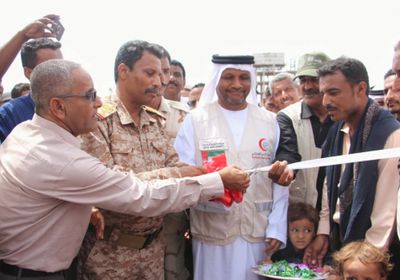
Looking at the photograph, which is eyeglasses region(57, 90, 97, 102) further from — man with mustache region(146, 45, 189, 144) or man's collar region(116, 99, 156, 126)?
man with mustache region(146, 45, 189, 144)

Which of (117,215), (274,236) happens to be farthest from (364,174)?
(117,215)

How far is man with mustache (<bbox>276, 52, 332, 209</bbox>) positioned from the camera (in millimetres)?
4043

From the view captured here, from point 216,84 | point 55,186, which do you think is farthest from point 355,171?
point 55,186

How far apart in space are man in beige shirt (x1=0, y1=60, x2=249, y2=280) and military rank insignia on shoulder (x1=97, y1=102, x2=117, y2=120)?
16.7 inches

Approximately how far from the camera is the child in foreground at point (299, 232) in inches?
150

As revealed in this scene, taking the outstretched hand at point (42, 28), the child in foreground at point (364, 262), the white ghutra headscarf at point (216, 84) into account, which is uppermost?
the outstretched hand at point (42, 28)

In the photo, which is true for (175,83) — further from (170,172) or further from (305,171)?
(170,172)

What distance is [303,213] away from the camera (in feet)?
12.7

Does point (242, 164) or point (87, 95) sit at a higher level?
point (87, 95)

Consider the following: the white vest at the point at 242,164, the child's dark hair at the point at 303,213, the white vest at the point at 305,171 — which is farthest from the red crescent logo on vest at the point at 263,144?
the child's dark hair at the point at 303,213

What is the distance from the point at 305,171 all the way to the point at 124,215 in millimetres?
1781

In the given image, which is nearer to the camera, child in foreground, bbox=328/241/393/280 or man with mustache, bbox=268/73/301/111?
child in foreground, bbox=328/241/393/280

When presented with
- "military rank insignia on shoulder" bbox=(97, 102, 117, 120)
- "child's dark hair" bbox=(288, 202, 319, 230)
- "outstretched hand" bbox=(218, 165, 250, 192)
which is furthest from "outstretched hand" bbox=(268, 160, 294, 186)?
"military rank insignia on shoulder" bbox=(97, 102, 117, 120)

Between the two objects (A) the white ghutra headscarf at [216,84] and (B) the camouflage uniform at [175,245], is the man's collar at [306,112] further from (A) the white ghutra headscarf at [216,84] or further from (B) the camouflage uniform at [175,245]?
(B) the camouflage uniform at [175,245]
